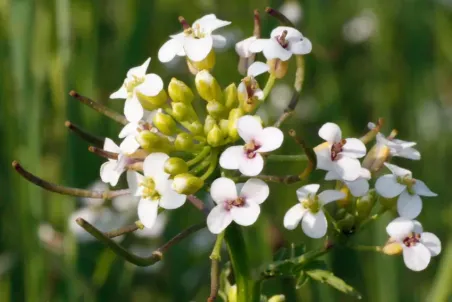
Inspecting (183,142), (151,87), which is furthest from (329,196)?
(151,87)

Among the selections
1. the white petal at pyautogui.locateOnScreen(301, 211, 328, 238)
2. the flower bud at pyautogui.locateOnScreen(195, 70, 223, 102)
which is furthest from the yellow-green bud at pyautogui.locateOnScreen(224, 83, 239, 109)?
the white petal at pyautogui.locateOnScreen(301, 211, 328, 238)

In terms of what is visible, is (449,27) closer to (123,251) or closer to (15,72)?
(15,72)

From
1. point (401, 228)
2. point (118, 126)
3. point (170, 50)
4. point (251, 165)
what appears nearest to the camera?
point (251, 165)

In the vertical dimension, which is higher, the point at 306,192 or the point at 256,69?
the point at 256,69

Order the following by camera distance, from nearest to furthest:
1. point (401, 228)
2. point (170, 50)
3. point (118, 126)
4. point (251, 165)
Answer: point (251, 165)
point (401, 228)
point (170, 50)
point (118, 126)

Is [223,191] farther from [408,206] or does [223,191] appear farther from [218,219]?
[408,206]

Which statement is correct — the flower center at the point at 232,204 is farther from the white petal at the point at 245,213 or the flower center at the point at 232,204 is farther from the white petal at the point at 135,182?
the white petal at the point at 135,182

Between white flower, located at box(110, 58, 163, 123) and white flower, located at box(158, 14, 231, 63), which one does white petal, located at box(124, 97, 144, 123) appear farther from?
white flower, located at box(158, 14, 231, 63)
